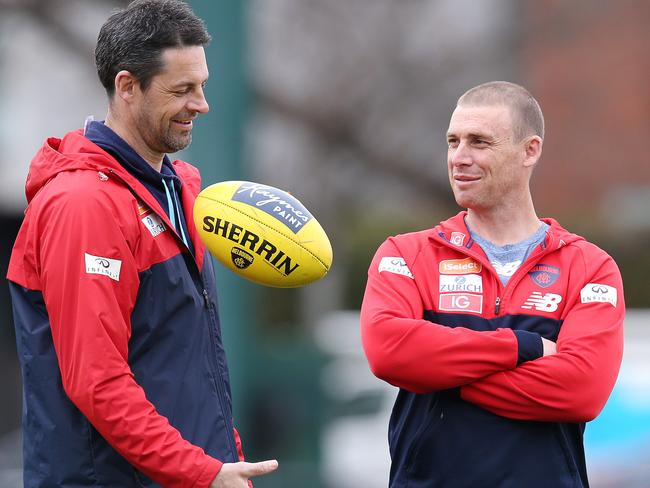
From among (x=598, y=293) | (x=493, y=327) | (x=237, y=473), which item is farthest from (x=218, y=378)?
(x=598, y=293)

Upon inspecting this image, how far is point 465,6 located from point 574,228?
334 cm

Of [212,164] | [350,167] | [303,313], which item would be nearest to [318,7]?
[350,167]

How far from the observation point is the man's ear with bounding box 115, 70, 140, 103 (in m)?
3.57

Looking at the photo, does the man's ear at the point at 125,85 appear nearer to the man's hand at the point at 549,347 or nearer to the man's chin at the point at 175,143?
the man's chin at the point at 175,143

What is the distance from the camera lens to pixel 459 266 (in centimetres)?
387

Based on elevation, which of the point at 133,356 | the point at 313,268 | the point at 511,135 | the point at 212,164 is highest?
the point at 212,164

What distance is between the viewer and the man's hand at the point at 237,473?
3359 millimetres

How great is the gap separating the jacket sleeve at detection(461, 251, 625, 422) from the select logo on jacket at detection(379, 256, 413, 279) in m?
0.45

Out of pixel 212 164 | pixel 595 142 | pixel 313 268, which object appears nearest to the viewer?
pixel 313 268

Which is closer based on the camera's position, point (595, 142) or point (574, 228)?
point (574, 228)

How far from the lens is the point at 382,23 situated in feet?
49.1

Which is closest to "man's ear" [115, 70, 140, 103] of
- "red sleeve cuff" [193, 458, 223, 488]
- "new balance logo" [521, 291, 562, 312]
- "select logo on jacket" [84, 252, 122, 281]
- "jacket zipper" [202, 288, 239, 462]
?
"select logo on jacket" [84, 252, 122, 281]

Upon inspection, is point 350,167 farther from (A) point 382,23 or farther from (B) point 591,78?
(B) point 591,78

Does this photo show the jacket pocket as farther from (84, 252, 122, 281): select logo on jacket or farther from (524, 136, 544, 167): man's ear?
(84, 252, 122, 281): select logo on jacket
